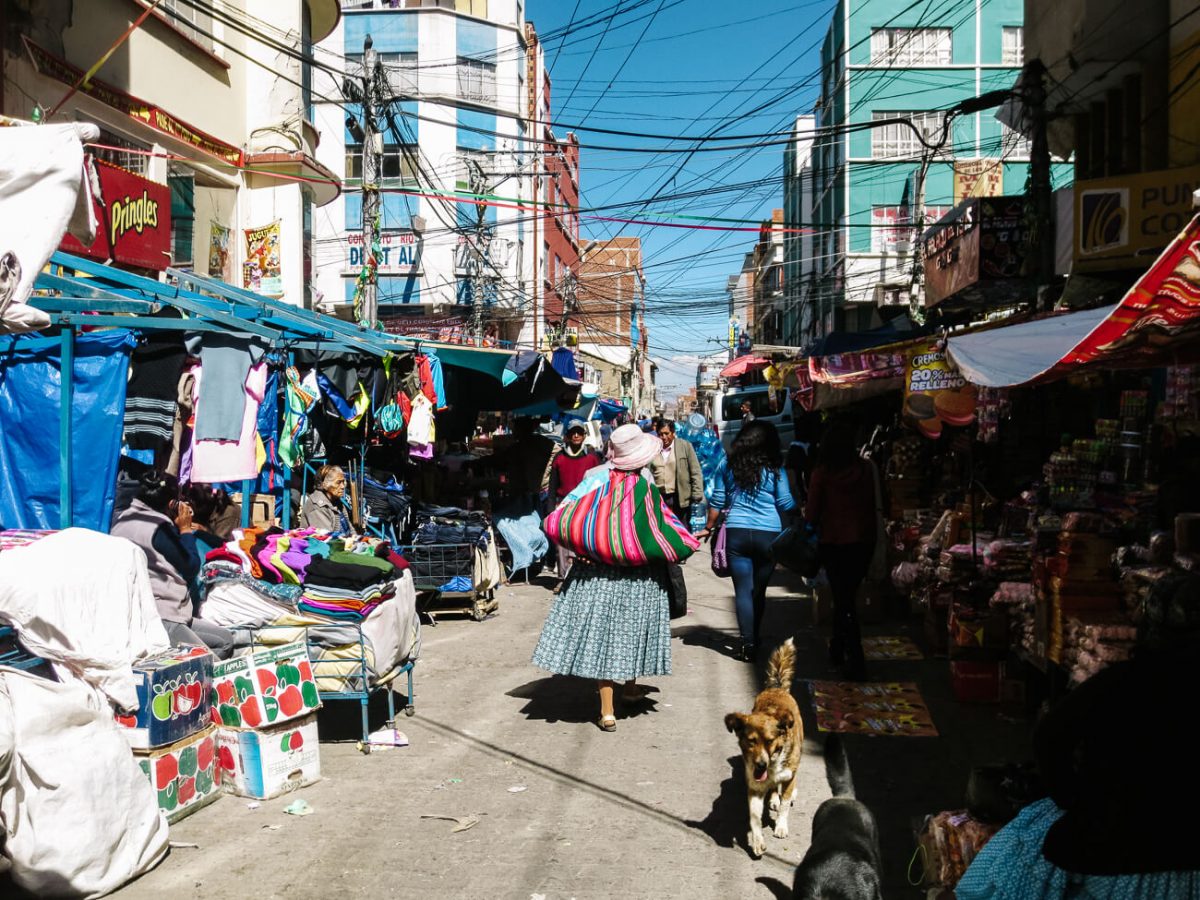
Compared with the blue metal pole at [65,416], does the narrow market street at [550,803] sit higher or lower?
lower

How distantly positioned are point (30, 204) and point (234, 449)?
2.65 meters

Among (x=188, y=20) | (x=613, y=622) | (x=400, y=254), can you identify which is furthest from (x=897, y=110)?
(x=613, y=622)

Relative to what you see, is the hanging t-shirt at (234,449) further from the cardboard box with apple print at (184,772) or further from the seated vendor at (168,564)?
the cardboard box with apple print at (184,772)

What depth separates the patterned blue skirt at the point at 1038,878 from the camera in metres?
2.38

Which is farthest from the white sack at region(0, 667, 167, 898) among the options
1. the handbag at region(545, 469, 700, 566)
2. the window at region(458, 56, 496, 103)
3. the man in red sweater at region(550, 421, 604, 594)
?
the window at region(458, 56, 496, 103)

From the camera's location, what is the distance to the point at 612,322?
74.5m

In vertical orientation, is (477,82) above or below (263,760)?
above

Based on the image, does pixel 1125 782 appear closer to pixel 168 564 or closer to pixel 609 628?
pixel 609 628

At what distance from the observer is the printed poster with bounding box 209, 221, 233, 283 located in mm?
13399

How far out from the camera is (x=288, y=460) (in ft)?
27.0

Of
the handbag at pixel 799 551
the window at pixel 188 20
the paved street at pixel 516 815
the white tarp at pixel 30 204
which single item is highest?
the window at pixel 188 20

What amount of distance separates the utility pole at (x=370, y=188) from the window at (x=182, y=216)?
3.20 m

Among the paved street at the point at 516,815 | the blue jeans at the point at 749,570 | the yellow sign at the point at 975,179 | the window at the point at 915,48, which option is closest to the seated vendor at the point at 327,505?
the paved street at the point at 516,815

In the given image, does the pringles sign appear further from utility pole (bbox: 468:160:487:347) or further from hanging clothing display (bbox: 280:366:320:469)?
utility pole (bbox: 468:160:487:347)
